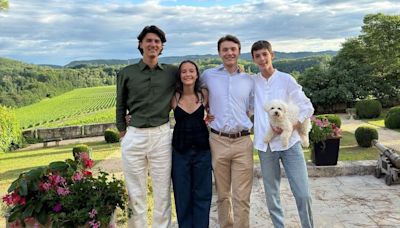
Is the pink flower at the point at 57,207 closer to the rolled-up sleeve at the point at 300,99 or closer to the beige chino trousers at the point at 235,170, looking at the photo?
the beige chino trousers at the point at 235,170

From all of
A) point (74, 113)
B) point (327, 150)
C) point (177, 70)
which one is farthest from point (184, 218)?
point (74, 113)

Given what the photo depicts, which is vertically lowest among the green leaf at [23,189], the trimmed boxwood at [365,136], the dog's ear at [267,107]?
the trimmed boxwood at [365,136]

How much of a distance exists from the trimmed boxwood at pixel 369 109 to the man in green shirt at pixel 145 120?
18.9 m

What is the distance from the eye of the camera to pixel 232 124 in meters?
3.48

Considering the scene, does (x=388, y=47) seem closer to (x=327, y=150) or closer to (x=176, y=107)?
(x=327, y=150)

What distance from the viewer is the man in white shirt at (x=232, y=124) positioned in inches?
137

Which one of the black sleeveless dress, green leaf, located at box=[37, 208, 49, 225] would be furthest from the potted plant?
green leaf, located at box=[37, 208, 49, 225]

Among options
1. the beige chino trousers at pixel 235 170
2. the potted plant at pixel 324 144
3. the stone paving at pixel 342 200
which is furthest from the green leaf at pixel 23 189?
the potted plant at pixel 324 144

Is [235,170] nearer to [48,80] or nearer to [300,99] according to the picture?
[300,99]

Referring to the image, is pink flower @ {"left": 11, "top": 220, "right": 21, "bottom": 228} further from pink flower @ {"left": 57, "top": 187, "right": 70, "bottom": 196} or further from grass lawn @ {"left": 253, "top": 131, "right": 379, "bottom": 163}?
grass lawn @ {"left": 253, "top": 131, "right": 379, "bottom": 163}

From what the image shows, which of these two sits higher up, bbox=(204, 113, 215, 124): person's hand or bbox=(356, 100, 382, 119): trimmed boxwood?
bbox=(204, 113, 215, 124): person's hand

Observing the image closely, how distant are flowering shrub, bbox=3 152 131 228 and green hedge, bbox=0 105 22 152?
1663cm

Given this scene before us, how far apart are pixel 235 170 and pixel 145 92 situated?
104 centimetres

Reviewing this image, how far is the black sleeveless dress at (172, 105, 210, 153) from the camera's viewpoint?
11.4 ft
